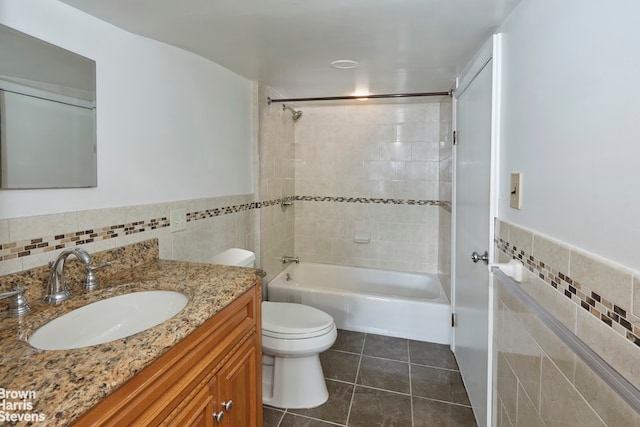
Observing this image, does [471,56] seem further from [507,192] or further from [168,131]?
[168,131]

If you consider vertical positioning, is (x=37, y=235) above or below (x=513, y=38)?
below

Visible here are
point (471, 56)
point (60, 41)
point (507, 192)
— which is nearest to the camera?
point (60, 41)

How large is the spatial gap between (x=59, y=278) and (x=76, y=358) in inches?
21.5

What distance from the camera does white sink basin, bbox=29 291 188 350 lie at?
96 centimetres

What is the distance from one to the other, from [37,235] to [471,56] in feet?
7.43

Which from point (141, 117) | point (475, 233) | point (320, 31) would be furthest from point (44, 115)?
point (475, 233)

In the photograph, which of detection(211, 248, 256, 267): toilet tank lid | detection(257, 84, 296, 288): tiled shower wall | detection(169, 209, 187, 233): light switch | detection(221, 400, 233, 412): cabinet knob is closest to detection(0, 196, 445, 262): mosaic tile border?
detection(169, 209, 187, 233): light switch

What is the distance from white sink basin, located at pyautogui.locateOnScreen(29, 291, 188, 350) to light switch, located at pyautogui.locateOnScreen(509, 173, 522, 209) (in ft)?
4.25

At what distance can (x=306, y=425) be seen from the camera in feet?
5.72

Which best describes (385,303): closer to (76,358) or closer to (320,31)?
(320,31)

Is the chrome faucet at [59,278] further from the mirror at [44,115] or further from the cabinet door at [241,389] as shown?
the cabinet door at [241,389]

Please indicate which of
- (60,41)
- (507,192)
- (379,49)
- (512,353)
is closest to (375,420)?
(512,353)

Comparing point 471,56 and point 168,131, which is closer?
point 168,131

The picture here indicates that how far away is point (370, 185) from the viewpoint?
3.31 m
